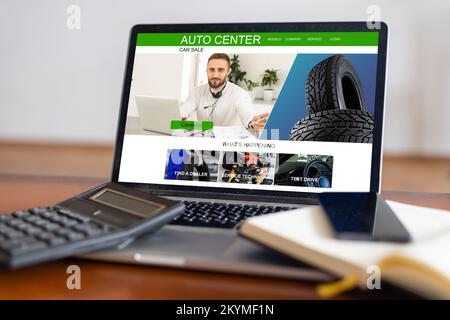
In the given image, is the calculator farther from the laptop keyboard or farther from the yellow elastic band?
the yellow elastic band

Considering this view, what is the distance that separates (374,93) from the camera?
62 centimetres

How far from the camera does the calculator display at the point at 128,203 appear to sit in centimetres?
45

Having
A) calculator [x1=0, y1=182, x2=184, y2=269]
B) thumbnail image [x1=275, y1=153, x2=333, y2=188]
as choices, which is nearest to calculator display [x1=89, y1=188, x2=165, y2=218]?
calculator [x1=0, y1=182, x2=184, y2=269]

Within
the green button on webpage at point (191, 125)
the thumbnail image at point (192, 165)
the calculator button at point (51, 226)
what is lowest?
the calculator button at point (51, 226)

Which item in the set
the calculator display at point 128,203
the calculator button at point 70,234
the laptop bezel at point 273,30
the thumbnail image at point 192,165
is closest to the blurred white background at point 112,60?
the laptop bezel at point 273,30

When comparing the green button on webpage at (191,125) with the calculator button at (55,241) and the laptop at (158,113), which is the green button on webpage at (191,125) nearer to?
the laptop at (158,113)

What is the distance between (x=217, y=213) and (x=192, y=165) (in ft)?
0.45

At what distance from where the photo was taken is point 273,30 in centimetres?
68

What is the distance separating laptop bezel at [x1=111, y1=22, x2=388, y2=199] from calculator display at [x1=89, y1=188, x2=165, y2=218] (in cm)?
14

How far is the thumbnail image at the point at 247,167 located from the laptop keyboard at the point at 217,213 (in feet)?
0.21

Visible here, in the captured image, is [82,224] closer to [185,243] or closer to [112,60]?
[185,243]

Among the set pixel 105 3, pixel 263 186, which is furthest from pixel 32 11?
pixel 263 186

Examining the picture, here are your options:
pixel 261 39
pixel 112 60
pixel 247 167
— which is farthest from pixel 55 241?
pixel 112 60

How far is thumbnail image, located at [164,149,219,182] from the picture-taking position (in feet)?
2.12
